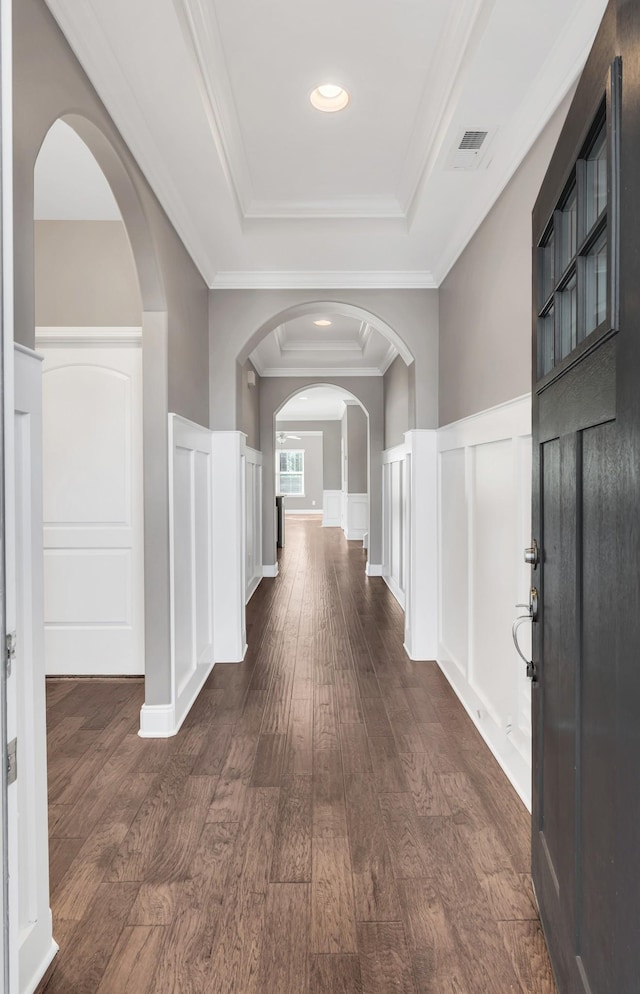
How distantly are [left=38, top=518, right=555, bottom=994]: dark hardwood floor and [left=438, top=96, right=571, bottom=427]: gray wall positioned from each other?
5.21 ft

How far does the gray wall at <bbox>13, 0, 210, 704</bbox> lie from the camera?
56.2 inches

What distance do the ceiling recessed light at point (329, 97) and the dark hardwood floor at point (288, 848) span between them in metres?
2.66

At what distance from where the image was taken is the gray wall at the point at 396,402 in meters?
5.43

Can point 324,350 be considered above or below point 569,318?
above

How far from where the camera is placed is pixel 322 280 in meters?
3.74

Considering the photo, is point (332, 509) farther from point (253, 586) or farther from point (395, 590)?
point (395, 590)

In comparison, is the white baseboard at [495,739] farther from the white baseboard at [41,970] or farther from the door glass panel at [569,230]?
the door glass panel at [569,230]

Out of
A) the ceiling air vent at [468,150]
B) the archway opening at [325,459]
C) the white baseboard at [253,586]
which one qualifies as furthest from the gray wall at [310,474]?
the ceiling air vent at [468,150]

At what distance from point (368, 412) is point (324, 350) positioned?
1001mm

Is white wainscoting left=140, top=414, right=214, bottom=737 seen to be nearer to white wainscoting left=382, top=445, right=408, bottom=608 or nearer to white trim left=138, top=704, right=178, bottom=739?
white trim left=138, top=704, right=178, bottom=739

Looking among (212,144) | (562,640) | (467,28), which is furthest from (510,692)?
(212,144)

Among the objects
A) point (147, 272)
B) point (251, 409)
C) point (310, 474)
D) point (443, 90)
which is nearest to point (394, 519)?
point (251, 409)

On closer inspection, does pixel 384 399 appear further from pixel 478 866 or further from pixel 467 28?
pixel 478 866

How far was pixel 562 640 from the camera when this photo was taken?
4.40 ft
